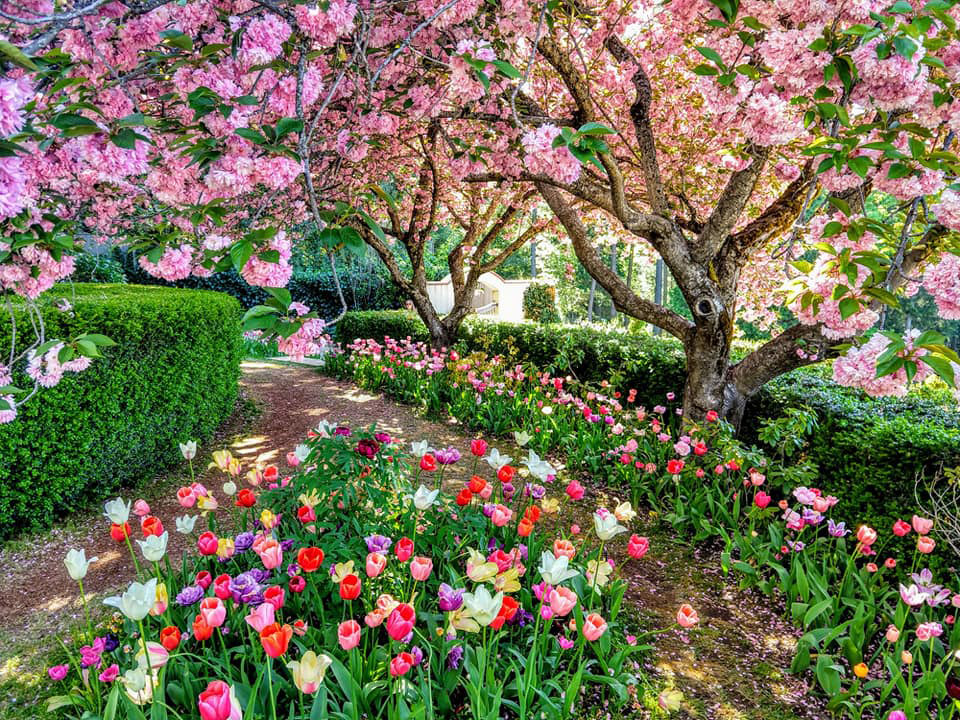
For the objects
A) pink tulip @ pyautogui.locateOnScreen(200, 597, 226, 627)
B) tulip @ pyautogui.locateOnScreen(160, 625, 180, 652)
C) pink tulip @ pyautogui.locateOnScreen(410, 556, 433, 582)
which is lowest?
tulip @ pyautogui.locateOnScreen(160, 625, 180, 652)

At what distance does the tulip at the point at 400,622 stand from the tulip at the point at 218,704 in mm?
368

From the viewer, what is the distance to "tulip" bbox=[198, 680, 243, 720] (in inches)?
40.7

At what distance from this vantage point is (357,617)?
1991mm

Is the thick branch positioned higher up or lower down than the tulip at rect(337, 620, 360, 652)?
higher up

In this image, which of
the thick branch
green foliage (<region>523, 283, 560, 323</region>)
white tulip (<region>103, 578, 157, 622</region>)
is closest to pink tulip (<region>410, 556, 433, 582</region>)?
white tulip (<region>103, 578, 157, 622</region>)

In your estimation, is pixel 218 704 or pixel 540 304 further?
pixel 540 304

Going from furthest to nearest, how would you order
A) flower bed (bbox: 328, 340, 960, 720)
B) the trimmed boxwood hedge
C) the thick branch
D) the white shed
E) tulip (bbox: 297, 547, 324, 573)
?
the white shed
the thick branch
the trimmed boxwood hedge
flower bed (bbox: 328, 340, 960, 720)
tulip (bbox: 297, 547, 324, 573)

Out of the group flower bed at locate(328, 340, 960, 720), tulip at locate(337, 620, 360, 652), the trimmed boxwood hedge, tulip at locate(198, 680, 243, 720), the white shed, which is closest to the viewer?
tulip at locate(198, 680, 243, 720)

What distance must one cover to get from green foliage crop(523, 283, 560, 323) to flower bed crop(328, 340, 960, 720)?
8.59m

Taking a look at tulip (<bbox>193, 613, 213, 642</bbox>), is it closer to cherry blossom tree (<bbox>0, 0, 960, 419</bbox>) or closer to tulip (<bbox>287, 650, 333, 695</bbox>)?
tulip (<bbox>287, 650, 333, 695</bbox>)

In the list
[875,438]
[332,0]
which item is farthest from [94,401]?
[875,438]

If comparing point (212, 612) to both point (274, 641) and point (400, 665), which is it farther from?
point (400, 665)

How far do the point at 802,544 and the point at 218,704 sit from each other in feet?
7.96

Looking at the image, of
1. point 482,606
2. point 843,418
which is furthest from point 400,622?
point 843,418
